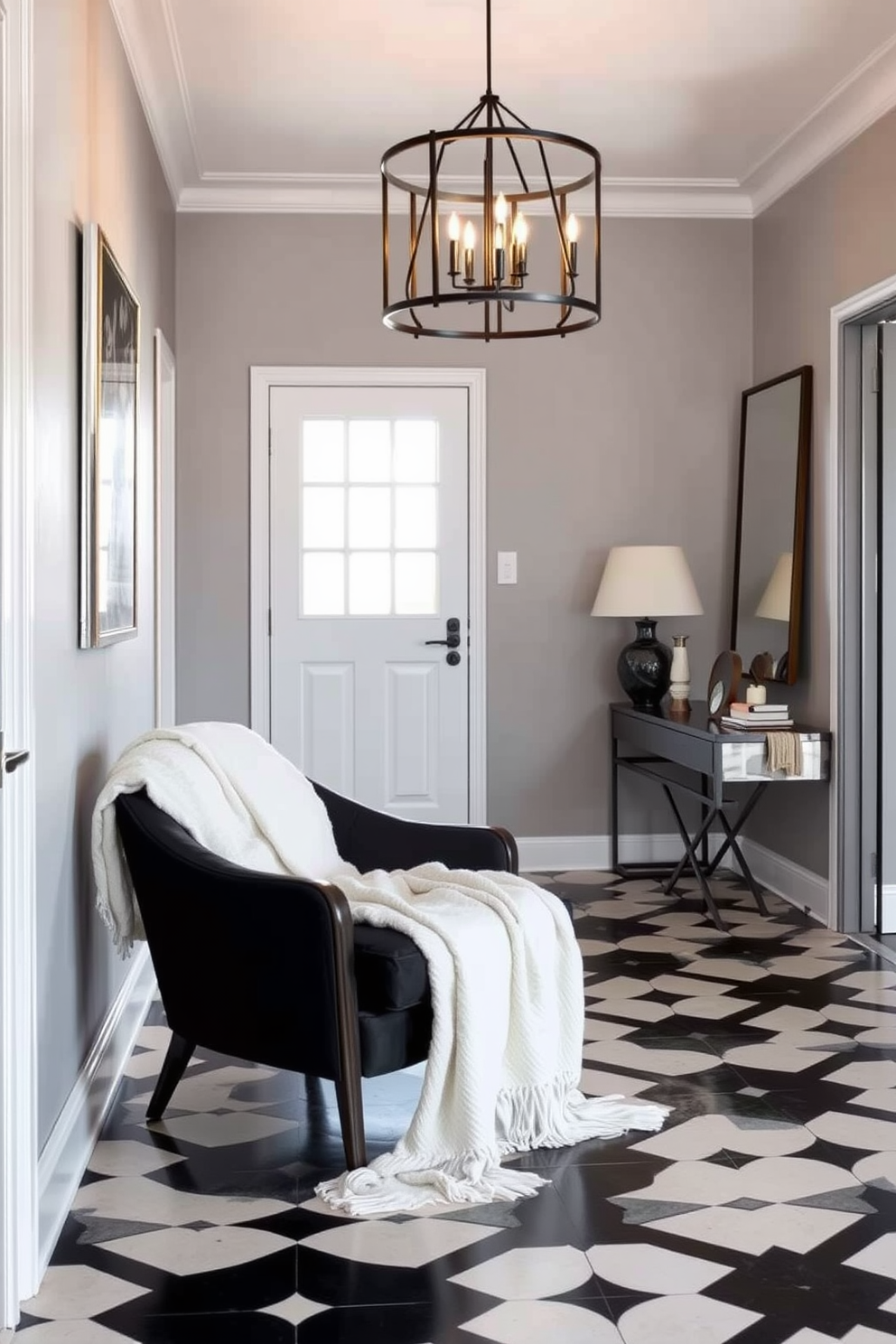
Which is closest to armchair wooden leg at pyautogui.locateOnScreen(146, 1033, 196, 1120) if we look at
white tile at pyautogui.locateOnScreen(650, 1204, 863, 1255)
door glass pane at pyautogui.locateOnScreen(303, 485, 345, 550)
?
white tile at pyautogui.locateOnScreen(650, 1204, 863, 1255)

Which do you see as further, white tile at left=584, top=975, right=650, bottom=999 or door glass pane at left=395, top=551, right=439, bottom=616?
door glass pane at left=395, top=551, right=439, bottom=616

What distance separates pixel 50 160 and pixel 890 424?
301cm

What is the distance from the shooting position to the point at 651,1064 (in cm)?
336

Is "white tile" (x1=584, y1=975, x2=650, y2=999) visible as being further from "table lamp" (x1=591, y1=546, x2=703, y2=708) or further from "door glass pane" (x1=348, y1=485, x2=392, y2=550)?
"door glass pane" (x1=348, y1=485, x2=392, y2=550)

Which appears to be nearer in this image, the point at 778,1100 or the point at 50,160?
the point at 50,160

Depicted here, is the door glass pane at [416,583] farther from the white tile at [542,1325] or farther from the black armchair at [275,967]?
the white tile at [542,1325]

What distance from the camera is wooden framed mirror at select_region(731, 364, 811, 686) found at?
499cm

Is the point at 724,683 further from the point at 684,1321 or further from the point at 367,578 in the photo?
the point at 684,1321

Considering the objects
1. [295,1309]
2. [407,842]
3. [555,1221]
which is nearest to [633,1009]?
[407,842]

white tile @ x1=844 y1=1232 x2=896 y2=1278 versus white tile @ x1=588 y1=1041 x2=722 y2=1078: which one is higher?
white tile @ x1=844 y1=1232 x2=896 y2=1278

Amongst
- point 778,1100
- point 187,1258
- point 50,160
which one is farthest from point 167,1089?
point 50,160

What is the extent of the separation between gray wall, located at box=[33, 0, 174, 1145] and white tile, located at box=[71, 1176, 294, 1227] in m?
0.18

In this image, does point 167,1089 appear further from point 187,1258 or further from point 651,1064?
point 651,1064

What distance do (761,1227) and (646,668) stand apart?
10.3ft
